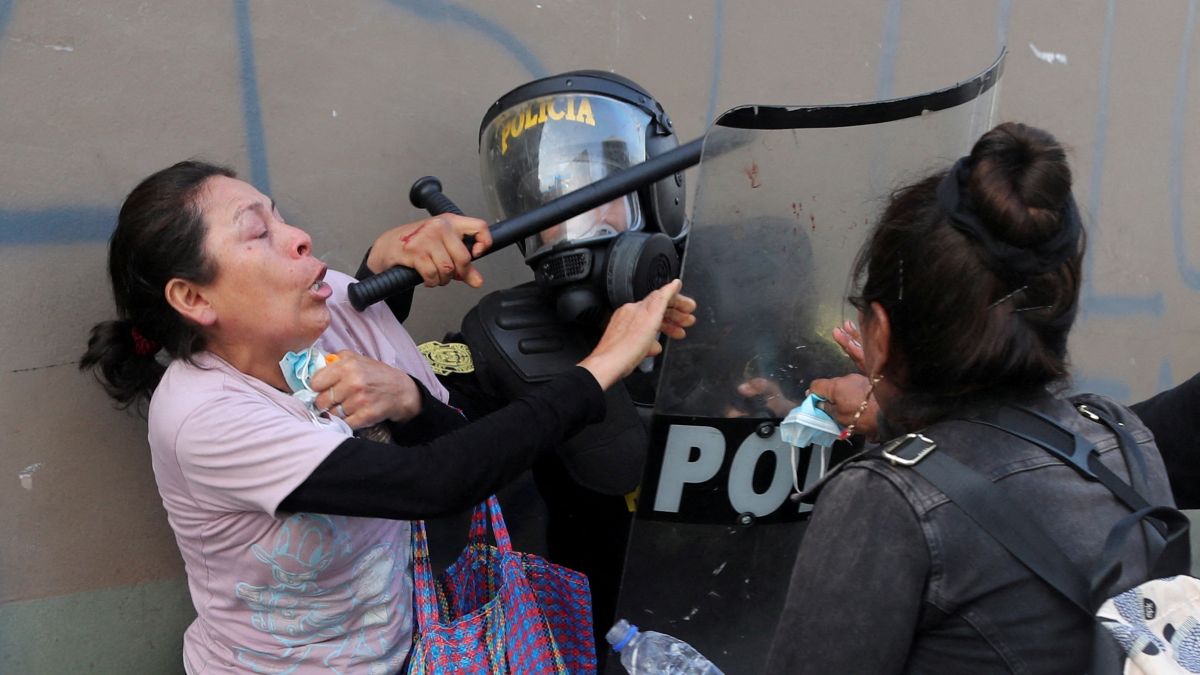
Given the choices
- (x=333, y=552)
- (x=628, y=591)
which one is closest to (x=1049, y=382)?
(x=628, y=591)

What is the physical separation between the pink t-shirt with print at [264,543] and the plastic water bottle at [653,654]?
1.20 feet

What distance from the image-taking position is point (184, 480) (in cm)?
162

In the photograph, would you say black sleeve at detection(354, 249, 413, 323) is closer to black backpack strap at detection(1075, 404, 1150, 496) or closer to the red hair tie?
the red hair tie

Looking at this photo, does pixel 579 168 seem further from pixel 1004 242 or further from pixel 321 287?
pixel 1004 242

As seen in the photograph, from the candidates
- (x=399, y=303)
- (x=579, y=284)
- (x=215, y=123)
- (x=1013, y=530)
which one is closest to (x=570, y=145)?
(x=579, y=284)

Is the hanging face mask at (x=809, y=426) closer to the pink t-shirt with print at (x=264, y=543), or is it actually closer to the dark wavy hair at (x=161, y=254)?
the pink t-shirt with print at (x=264, y=543)

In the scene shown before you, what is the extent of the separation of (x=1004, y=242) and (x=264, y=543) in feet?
3.65

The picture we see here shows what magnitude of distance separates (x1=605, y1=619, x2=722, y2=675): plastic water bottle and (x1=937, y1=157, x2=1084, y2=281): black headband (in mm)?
835

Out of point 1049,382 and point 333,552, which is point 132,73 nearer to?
point 333,552

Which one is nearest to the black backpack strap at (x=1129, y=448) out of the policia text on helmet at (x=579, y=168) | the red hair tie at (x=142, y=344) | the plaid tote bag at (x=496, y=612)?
the policia text on helmet at (x=579, y=168)

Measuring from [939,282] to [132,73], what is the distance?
5.52 ft

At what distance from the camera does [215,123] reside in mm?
2268

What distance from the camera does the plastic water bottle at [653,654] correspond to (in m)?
1.68

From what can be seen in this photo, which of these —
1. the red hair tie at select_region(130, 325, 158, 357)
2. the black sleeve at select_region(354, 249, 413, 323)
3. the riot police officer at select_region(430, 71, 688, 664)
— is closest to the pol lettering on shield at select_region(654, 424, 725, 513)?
the riot police officer at select_region(430, 71, 688, 664)
